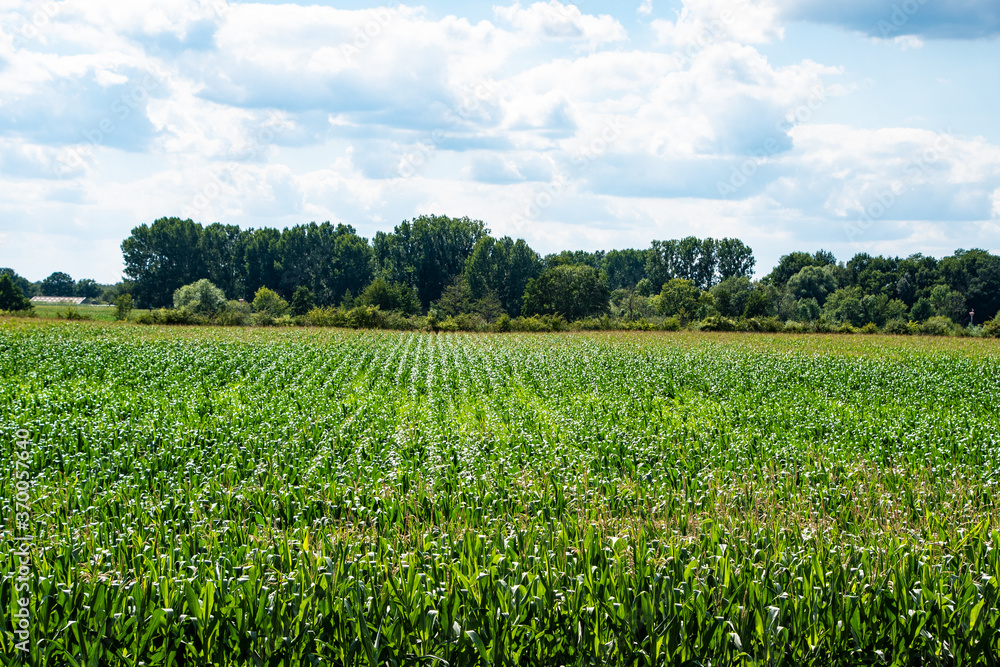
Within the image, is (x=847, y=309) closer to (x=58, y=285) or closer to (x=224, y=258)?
(x=224, y=258)

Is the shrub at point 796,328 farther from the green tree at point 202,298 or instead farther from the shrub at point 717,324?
the green tree at point 202,298

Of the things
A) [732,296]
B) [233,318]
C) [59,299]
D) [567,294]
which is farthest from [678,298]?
[59,299]

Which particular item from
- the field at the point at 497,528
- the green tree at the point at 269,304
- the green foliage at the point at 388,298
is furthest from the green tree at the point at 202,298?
the field at the point at 497,528

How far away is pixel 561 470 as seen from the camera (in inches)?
398

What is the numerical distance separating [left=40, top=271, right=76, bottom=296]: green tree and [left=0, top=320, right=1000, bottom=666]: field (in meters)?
175

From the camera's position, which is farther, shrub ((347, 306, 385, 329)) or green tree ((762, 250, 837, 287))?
green tree ((762, 250, 837, 287))

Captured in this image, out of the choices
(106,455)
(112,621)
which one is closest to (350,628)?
(112,621)

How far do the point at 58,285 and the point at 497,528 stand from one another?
195476 millimetres

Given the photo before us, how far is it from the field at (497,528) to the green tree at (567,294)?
76.6 m

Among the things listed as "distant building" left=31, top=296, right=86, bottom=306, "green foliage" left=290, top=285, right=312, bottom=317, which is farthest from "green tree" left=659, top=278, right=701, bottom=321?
"distant building" left=31, top=296, right=86, bottom=306

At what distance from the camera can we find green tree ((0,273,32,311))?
7625 centimetres

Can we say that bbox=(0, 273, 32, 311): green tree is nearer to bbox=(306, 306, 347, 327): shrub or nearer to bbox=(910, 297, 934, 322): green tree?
bbox=(306, 306, 347, 327): shrub

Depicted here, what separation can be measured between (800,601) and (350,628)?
345 cm

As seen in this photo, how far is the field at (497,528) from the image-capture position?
4.91 metres
